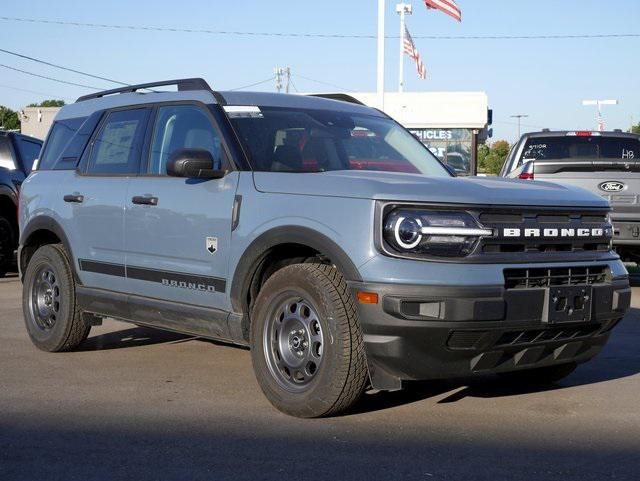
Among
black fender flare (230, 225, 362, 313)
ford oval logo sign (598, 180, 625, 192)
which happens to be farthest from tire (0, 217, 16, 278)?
black fender flare (230, 225, 362, 313)

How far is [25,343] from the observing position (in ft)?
25.2

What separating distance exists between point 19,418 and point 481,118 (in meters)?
24.7

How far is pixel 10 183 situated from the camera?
1277 centimetres

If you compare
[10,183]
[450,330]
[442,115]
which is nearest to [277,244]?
[450,330]

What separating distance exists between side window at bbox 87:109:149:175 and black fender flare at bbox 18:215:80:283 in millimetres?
524

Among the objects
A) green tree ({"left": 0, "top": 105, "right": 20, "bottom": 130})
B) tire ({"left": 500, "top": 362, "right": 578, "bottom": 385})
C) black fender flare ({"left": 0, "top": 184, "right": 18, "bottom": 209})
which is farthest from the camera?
green tree ({"left": 0, "top": 105, "right": 20, "bottom": 130})

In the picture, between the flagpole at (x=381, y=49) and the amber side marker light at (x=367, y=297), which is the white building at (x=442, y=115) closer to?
the flagpole at (x=381, y=49)

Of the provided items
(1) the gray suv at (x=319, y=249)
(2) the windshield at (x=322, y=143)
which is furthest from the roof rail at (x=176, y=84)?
(2) the windshield at (x=322, y=143)

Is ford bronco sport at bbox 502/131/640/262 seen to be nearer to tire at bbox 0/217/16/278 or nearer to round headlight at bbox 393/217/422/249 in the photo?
round headlight at bbox 393/217/422/249

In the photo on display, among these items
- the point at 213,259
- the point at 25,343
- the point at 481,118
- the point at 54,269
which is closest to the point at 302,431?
the point at 213,259

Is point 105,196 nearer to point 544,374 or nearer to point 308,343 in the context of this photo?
point 308,343

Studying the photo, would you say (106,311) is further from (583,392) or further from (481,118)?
(481,118)

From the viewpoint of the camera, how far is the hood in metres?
4.70

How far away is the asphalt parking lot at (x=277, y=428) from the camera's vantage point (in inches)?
168
